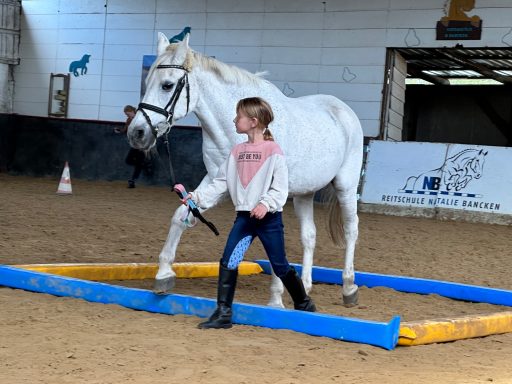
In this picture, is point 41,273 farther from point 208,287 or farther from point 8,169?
point 8,169

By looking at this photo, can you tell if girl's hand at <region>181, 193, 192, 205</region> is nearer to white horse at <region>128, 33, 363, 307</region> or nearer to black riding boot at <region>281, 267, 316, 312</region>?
white horse at <region>128, 33, 363, 307</region>

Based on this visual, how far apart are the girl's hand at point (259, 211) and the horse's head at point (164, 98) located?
3.64ft

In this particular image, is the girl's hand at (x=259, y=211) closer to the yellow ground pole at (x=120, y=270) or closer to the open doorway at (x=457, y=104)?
the yellow ground pole at (x=120, y=270)

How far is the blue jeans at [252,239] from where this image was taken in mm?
5102

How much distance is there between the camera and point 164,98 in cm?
584

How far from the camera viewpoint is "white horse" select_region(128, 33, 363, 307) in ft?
19.0

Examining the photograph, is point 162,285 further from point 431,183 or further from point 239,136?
point 431,183

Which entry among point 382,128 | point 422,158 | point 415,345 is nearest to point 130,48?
point 382,128

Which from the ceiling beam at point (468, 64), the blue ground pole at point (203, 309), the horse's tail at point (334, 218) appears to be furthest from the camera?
the ceiling beam at point (468, 64)

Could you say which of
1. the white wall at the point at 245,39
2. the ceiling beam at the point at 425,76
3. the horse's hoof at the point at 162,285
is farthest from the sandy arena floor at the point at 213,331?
the ceiling beam at the point at 425,76

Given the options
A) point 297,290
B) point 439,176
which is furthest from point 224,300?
point 439,176

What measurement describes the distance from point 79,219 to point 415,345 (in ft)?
22.9

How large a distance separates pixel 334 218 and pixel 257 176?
7.68 ft

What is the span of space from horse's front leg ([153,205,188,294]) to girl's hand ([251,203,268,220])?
810mm
